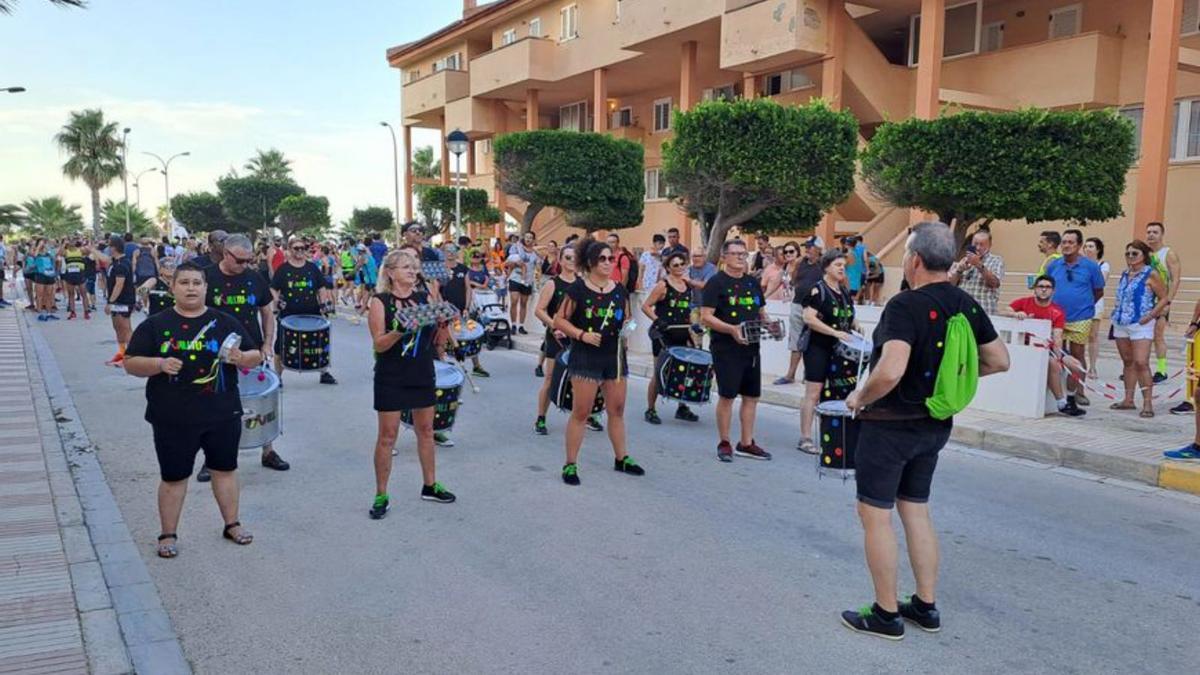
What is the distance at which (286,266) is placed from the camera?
10.2 meters

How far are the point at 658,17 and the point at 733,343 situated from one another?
20.8 metres

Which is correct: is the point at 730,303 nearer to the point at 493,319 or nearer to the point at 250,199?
the point at 493,319

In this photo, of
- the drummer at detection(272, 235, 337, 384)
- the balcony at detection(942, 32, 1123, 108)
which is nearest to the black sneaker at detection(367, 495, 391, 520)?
the drummer at detection(272, 235, 337, 384)

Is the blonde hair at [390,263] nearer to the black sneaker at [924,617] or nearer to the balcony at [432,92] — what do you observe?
the black sneaker at [924,617]

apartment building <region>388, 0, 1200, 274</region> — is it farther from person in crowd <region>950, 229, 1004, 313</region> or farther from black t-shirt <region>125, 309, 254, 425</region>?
A: black t-shirt <region>125, 309, 254, 425</region>

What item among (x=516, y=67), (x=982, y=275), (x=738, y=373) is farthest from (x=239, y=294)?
(x=516, y=67)

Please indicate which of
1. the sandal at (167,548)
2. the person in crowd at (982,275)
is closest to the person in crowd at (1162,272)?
the person in crowd at (982,275)

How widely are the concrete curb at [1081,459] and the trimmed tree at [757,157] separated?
33.5ft

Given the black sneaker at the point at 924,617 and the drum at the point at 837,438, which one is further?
the drum at the point at 837,438

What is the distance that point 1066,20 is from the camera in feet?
68.0

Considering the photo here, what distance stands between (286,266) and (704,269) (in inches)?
231

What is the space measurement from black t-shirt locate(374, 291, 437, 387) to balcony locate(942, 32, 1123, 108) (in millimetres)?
18109

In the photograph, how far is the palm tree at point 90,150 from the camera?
216ft

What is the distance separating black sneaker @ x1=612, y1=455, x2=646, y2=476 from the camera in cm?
705
